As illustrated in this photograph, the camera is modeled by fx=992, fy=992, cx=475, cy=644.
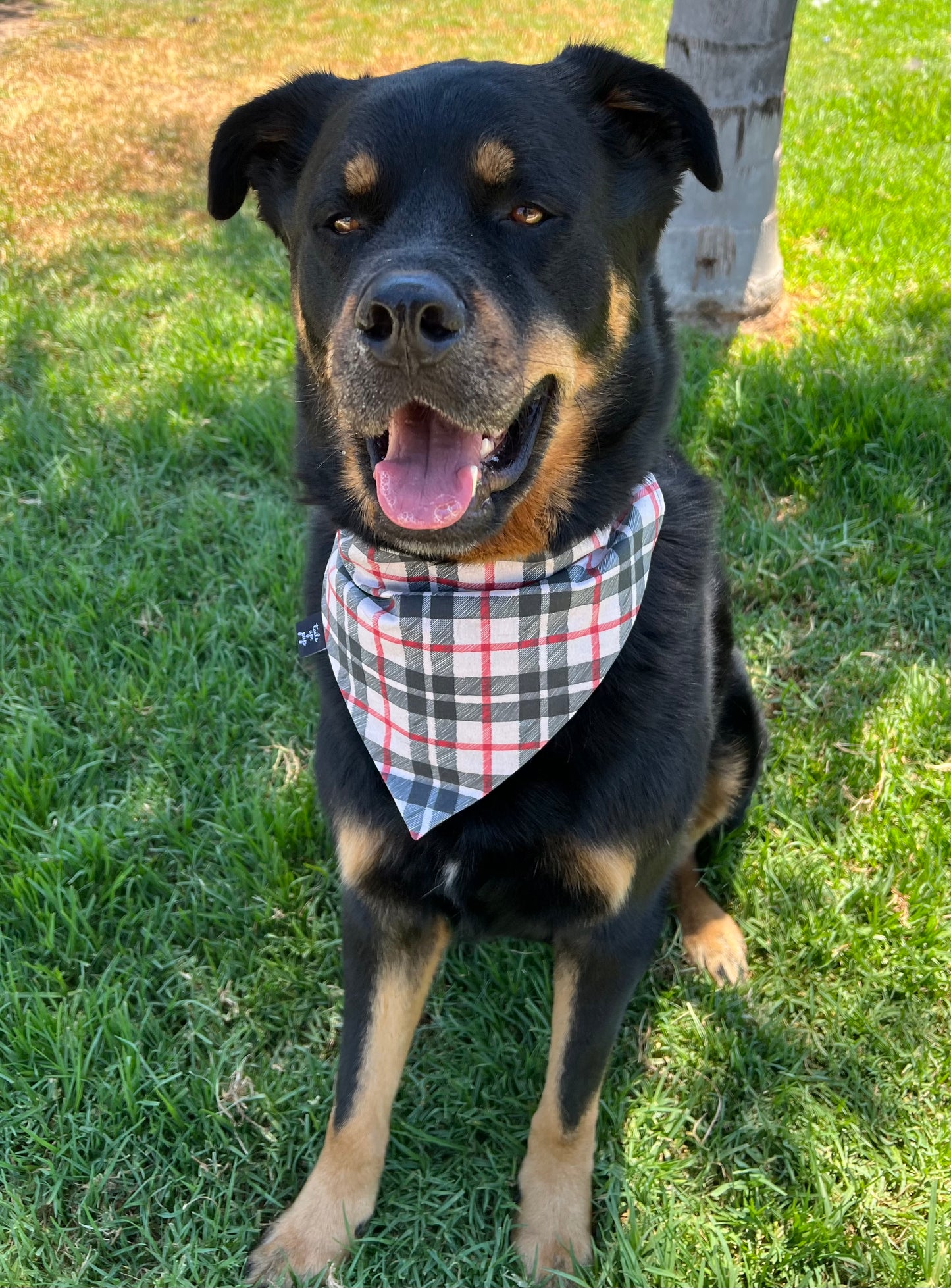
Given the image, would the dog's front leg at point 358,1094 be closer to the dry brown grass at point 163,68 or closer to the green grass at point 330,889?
the green grass at point 330,889

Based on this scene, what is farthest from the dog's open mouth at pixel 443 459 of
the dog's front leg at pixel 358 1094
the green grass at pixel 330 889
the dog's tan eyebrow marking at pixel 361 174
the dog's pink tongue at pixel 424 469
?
the green grass at pixel 330 889

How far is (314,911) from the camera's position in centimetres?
254

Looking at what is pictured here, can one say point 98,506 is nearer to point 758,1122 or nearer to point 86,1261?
point 86,1261

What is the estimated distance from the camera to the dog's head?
64.9 inches

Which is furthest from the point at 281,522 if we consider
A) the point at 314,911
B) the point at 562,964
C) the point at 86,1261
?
the point at 86,1261

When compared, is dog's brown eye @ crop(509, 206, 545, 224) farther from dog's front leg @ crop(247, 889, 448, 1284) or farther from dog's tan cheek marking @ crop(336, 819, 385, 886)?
dog's front leg @ crop(247, 889, 448, 1284)

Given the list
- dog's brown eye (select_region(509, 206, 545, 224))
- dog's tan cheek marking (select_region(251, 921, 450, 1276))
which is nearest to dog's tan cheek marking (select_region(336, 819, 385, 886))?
dog's tan cheek marking (select_region(251, 921, 450, 1276))

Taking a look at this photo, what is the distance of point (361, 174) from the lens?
5.86 ft

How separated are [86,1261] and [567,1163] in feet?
3.14

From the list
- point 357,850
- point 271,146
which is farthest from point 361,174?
point 357,850

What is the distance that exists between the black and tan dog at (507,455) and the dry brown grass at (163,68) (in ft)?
11.4

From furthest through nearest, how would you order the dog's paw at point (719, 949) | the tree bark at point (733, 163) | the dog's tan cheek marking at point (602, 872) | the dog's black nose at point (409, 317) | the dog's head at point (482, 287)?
the tree bark at point (733, 163), the dog's paw at point (719, 949), the dog's tan cheek marking at point (602, 872), the dog's head at point (482, 287), the dog's black nose at point (409, 317)

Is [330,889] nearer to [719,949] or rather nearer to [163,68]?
[719,949]

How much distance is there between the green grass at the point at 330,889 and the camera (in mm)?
2039
